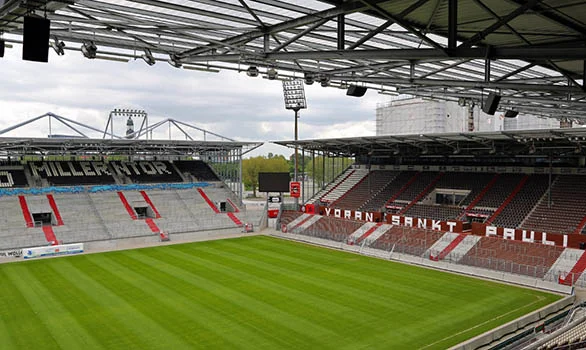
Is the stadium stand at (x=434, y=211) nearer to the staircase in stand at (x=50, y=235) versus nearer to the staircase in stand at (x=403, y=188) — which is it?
the staircase in stand at (x=403, y=188)

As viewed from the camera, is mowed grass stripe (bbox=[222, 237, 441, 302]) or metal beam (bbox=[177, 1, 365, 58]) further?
mowed grass stripe (bbox=[222, 237, 441, 302])

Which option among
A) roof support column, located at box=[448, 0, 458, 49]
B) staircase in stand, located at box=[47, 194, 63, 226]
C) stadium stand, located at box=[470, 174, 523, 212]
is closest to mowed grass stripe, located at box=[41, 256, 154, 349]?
staircase in stand, located at box=[47, 194, 63, 226]

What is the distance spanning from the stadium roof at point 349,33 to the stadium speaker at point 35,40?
0.39 meters

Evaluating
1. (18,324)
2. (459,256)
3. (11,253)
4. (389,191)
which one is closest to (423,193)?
(389,191)

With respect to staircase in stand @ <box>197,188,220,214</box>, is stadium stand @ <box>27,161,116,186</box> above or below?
above

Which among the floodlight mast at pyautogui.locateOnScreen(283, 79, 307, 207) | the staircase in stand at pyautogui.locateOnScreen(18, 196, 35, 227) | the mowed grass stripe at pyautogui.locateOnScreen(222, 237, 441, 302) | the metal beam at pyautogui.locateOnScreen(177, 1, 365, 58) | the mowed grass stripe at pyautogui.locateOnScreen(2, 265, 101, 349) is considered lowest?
the mowed grass stripe at pyautogui.locateOnScreen(2, 265, 101, 349)

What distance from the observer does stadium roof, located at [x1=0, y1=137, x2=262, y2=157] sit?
39.1 m

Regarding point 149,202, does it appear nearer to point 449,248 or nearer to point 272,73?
point 449,248

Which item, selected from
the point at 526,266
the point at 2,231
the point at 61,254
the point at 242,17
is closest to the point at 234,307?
the point at 242,17

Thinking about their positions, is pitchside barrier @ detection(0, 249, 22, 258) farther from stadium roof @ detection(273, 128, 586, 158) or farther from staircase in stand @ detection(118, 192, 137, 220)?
stadium roof @ detection(273, 128, 586, 158)

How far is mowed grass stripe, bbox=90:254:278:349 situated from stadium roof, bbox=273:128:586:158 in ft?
61.7

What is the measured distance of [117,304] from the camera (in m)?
21.4

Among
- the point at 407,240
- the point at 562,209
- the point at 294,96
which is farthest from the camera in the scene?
the point at 294,96

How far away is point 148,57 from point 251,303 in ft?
40.3
